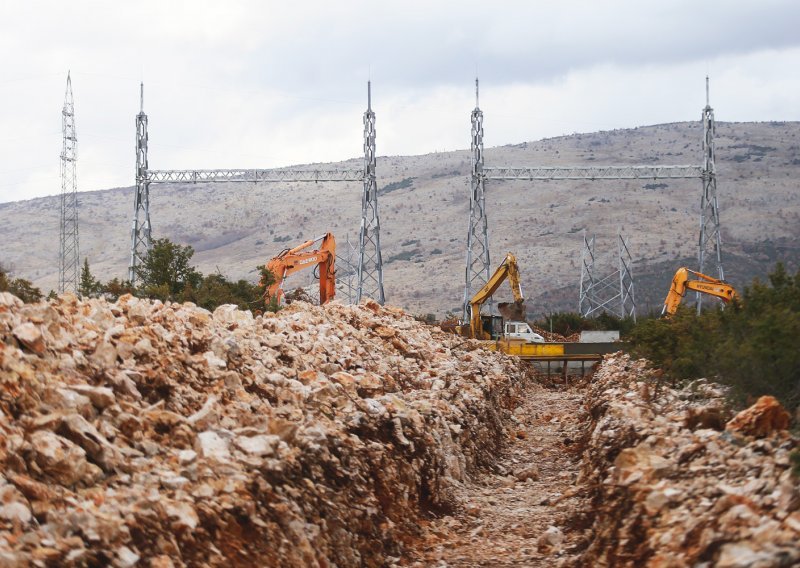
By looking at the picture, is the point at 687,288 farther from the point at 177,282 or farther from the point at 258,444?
the point at 258,444

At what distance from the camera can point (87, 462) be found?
7.42 m

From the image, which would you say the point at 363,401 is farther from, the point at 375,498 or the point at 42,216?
the point at 42,216

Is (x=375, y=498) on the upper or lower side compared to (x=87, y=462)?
lower

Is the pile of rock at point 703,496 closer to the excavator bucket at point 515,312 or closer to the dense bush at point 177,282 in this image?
the dense bush at point 177,282

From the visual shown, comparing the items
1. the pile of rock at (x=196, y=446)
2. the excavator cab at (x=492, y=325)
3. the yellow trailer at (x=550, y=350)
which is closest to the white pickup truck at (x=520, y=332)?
the excavator cab at (x=492, y=325)

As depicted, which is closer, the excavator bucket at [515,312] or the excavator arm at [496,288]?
the excavator arm at [496,288]

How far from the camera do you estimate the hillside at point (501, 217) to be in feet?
347

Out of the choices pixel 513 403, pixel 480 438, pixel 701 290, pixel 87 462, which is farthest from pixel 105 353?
pixel 701 290

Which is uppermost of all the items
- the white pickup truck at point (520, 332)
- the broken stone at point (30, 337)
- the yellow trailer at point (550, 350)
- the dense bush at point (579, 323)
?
the broken stone at point (30, 337)

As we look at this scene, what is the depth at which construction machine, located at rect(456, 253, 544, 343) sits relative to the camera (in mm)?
40250

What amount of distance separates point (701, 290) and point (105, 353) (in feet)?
118

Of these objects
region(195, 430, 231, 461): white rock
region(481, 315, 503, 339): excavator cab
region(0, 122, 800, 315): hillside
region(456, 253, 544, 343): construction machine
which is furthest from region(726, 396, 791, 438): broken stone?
region(0, 122, 800, 315): hillside

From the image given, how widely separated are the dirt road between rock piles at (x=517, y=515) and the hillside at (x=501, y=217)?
76754 mm

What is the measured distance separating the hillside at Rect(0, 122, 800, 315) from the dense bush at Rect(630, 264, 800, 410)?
243ft
